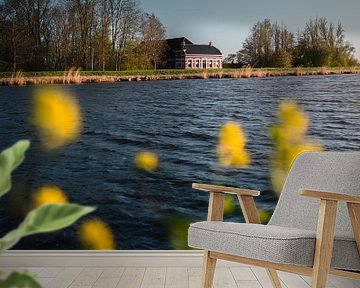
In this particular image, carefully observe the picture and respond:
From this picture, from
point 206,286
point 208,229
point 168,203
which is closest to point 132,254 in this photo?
point 168,203

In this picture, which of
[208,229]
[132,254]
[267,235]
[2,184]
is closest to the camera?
[2,184]

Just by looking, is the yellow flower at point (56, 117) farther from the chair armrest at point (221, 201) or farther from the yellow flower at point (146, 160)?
the chair armrest at point (221, 201)

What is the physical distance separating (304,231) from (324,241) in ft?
0.45

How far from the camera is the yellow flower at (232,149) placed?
373cm

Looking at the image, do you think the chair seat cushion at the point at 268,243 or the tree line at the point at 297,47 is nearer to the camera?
the chair seat cushion at the point at 268,243

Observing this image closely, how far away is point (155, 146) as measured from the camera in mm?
3764

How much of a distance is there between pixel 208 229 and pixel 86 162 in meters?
1.46

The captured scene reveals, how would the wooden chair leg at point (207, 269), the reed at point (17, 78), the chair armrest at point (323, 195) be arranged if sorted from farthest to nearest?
the reed at point (17, 78)
the wooden chair leg at point (207, 269)
the chair armrest at point (323, 195)

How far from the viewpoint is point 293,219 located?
9.25 ft

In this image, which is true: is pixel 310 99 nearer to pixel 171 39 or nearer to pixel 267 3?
pixel 267 3

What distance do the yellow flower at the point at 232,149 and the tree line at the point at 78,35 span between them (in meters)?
0.78

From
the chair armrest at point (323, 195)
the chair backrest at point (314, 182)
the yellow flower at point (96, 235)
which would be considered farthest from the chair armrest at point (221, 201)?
the yellow flower at point (96, 235)

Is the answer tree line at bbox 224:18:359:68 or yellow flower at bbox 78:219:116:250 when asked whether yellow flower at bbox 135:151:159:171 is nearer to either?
yellow flower at bbox 78:219:116:250

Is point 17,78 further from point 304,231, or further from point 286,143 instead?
point 304,231
